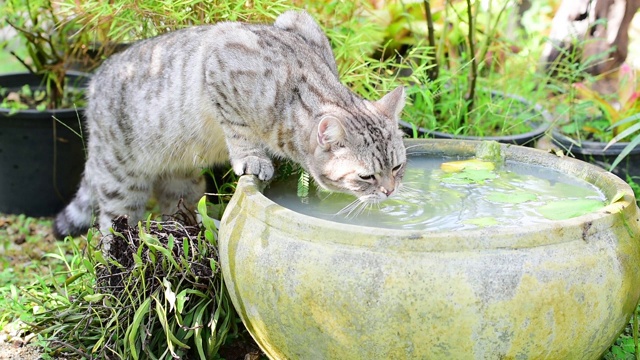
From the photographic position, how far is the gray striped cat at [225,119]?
8.78ft

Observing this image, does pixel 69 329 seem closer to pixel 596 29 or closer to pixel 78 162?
pixel 78 162

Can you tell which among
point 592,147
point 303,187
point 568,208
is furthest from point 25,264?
point 592,147

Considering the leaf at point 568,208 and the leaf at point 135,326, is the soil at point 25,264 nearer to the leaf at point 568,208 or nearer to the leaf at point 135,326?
the leaf at point 135,326

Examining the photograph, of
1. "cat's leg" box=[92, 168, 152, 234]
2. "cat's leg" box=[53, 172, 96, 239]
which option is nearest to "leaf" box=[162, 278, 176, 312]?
"cat's leg" box=[92, 168, 152, 234]

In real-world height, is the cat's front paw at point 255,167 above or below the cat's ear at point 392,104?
below

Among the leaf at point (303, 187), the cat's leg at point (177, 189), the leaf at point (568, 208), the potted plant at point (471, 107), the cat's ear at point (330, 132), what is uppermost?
the cat's ear at point (330, 132)

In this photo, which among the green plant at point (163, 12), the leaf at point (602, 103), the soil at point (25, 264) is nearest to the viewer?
the soil at point (25, 264)

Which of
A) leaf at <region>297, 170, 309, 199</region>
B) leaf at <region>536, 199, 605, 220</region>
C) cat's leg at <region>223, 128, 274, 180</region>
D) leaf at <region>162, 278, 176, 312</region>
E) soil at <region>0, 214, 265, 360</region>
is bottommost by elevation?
soil at <region>0, 214, 265, 360</region>

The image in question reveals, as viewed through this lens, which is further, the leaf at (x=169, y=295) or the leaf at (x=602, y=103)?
the leaf at (x=602, y=103)

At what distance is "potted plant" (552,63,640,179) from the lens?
3.89 metres

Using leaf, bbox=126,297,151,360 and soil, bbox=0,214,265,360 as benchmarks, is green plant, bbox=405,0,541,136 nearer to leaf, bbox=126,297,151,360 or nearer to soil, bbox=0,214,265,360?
soil, bbox=0,214,265,360

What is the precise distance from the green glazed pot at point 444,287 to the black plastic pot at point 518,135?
5.22 ft

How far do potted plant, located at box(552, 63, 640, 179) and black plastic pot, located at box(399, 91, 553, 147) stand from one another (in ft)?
0.31

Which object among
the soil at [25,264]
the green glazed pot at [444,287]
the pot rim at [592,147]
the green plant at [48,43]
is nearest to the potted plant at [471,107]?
the pot rim at [592,147]
